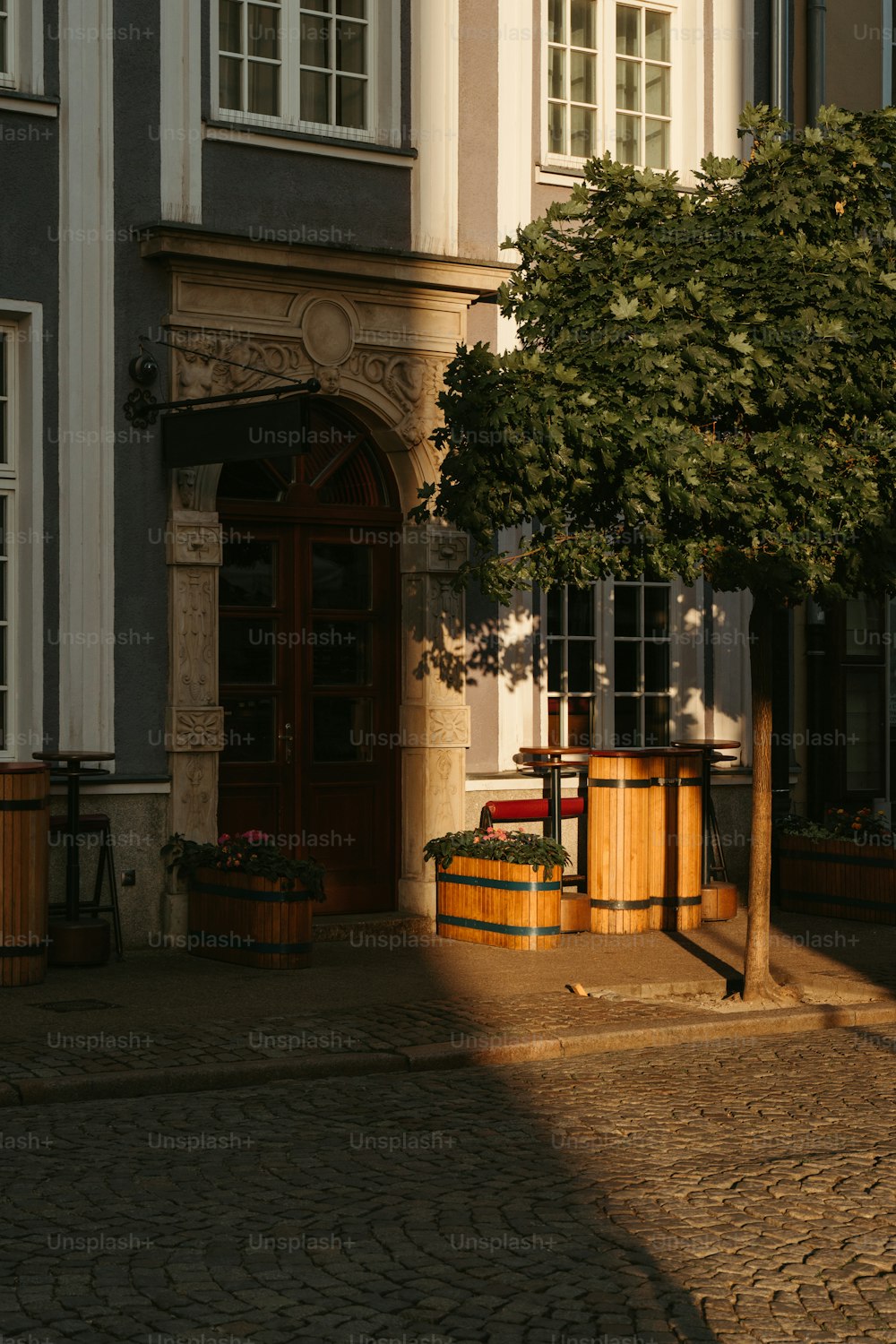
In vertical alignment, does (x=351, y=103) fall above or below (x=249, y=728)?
above

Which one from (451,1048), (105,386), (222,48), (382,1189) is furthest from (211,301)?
(382,1189)

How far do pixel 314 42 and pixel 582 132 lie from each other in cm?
240

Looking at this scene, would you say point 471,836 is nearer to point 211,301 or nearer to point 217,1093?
point 211,301

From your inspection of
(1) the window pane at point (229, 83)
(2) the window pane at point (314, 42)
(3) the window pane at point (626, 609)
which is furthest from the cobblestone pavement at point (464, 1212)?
(2) the window pane at point (314, 42)

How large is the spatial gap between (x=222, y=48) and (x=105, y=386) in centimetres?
244

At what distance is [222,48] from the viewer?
1254cm

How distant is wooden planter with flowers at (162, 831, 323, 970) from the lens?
37.2 feet

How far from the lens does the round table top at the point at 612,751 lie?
13.0m

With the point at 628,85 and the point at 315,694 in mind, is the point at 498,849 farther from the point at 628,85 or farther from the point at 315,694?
the point at 628,85

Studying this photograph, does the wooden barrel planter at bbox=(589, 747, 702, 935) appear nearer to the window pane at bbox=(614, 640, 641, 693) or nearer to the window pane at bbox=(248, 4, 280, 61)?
the window pane at bbox=(614, 640, 641, 693)

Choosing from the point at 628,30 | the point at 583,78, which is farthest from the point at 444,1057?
the point at 628,30

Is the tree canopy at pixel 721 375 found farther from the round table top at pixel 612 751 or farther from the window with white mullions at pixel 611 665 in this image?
the window with white mullions at pixel 611 665

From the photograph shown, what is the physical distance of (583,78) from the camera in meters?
14.5

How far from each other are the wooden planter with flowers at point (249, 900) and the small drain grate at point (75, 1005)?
156 centimetres
